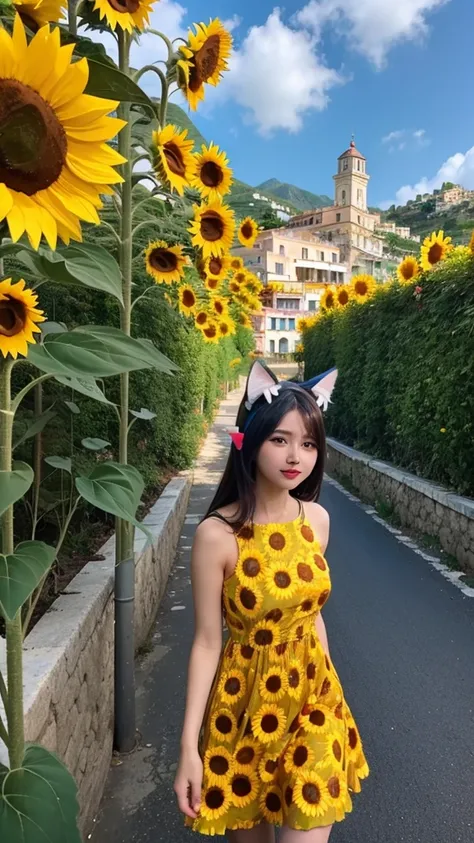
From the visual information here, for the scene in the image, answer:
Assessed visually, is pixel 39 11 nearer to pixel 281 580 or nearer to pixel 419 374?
pixel 281 580

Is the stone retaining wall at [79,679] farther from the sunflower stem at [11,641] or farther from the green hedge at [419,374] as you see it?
the green hedge at [419,374]

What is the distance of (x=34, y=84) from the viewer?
77 cm

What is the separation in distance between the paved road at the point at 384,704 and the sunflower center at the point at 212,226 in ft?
7.27

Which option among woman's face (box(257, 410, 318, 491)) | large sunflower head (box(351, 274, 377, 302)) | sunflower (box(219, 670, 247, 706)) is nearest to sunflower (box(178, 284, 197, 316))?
woman's face (box(257, 410, 318, 491))

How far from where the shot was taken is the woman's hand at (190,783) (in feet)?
4.88

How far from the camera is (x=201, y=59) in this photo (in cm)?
196

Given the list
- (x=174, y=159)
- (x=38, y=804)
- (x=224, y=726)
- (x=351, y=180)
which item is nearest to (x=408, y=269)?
(x=174, y=159)

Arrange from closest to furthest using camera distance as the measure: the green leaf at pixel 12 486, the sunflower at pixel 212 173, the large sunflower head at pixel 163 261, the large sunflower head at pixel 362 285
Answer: the green leaf at pixel 12 486, the sunflower at pixel 212 173, the large sunflower head at pixel 163 261, the large sunflower head at pixel 362 285

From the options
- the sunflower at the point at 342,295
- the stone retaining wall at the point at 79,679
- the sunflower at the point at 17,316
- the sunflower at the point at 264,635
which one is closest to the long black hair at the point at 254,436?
the sunflower at the point at 264,635

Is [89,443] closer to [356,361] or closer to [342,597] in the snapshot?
[342,597]

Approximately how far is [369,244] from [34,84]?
98.6 meters

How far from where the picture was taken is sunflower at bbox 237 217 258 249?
11.6 ft

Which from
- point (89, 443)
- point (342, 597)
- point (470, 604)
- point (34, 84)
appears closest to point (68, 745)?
point (89, 443)

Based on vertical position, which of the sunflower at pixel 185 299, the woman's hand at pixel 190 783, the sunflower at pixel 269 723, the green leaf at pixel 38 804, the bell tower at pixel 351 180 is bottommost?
the woman's hand at pixel 190 783
